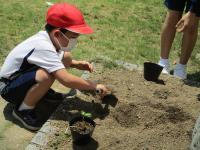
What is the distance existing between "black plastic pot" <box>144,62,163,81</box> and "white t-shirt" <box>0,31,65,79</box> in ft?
3.76

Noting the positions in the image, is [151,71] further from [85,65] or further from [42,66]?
[42,66]

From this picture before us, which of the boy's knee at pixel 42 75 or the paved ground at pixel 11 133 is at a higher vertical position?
the boy's knee at pixel 42 75

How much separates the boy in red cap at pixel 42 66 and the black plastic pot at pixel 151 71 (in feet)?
3.02

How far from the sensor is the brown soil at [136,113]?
4.23 metres

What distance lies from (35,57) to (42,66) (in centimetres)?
12

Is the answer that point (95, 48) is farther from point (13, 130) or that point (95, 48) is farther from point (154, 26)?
point (13, 130)

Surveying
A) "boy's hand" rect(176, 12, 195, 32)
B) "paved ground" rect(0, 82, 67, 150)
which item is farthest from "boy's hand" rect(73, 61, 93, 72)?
"boy's hand" rect(176, 12, 195, 32)

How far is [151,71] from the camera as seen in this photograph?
208 inches

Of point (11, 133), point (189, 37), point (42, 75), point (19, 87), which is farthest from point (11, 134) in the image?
point (189, 37)

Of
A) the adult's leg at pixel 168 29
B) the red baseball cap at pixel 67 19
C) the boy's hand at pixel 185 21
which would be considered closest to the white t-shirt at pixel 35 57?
the red baseball cap at pixel 67 19

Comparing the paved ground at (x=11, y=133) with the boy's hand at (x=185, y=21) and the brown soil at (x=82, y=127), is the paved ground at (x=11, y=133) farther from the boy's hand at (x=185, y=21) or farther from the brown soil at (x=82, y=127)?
the boy's hand at (x=185, y=21)

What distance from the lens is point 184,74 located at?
19.1 feet

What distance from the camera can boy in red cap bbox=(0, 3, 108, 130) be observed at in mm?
4426

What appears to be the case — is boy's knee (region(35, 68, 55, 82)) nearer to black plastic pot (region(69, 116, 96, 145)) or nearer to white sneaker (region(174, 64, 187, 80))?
black plastic pot (region(69, 116, 96, 145))
